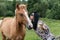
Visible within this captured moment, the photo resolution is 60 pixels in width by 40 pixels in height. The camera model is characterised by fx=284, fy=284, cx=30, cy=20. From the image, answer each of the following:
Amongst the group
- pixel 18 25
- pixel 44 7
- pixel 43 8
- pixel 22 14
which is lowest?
pixel 43 8

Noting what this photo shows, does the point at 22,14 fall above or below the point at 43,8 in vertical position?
above

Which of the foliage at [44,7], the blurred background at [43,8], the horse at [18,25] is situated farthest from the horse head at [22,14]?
the foliage at [44,7]

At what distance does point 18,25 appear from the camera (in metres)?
7.95

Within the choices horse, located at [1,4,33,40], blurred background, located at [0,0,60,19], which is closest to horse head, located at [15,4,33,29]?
horse, located at [1,4,33,40]

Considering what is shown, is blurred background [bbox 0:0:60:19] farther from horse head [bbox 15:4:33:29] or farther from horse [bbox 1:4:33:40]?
horse head [bbox 15:4:33:29]

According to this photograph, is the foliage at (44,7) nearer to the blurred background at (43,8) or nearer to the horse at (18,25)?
the blurred background at (43,8)

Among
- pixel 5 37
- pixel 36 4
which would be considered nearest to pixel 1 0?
pixel 36 4

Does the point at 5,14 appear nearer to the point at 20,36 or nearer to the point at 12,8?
the point at 12,8

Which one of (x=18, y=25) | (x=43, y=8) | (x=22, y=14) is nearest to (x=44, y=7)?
(x=43, y=8)

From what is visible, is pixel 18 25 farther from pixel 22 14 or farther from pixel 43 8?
pixel 43 8

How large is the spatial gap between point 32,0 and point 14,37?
34.5 meters

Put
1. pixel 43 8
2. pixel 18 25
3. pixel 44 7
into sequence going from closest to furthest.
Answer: pixel 18 25, pixel 44 7, pixel 43 8

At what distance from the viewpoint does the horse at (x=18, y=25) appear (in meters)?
7.39

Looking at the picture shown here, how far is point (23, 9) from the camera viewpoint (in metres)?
7.52
